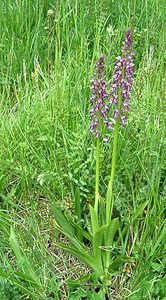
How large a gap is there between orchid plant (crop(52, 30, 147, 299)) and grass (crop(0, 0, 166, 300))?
79 mm

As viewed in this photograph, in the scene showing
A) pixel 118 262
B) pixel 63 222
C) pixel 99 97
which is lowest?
pixel 118 262

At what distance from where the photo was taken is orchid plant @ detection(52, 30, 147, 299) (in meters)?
1.92

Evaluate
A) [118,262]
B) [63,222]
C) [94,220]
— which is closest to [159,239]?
[118,262]

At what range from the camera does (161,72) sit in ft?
9.74

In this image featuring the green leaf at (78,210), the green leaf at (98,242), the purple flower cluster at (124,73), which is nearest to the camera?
the purple flower cluster at (124,73)

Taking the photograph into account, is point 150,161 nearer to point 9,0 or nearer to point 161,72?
point 161,72

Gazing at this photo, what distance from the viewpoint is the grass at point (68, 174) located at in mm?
2158

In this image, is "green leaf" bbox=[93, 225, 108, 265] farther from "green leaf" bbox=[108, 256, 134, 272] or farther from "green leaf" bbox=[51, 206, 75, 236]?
"green leaf" bbox=[51, 206, 75, 236]

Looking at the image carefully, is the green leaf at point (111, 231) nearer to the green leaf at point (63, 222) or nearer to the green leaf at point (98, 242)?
the green leaf at point (98, 242)

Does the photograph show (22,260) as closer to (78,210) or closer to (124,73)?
(78,210)

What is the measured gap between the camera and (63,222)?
2.24m

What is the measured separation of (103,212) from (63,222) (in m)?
0.18

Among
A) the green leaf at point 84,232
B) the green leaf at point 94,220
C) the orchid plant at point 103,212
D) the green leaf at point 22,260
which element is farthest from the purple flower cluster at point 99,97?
the green leaf at point 22,260

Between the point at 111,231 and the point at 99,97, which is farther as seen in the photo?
the point at 111,231
